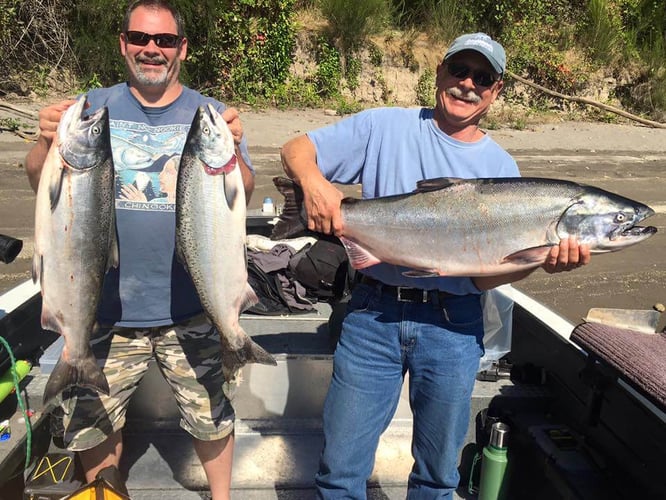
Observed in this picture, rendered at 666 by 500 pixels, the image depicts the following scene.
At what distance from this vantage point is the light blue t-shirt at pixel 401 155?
8.58ft

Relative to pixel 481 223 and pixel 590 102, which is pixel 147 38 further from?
pixel 590 102

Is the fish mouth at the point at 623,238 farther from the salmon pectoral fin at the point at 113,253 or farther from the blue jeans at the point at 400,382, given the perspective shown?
the salmon pectoral fin at the point at 113,253

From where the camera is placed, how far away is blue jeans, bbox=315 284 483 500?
2605 millimetres

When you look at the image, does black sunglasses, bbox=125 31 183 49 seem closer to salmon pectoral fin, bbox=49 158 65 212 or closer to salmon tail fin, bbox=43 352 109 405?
salmon pectoral fin, bbox=49 158 65 212

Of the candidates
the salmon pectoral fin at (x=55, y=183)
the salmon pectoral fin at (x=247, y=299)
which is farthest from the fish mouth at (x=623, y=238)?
the salmon pectoral fin at (x=55, y=183)

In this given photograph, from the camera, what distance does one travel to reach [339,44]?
17.9m

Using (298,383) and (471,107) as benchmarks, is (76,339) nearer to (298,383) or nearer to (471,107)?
(298,383)

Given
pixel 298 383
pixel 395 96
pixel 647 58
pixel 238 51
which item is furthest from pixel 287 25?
pixel 298 383

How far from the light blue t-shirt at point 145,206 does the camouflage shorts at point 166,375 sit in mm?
113

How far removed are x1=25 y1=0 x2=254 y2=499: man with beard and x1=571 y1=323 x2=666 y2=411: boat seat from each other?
6.09ft

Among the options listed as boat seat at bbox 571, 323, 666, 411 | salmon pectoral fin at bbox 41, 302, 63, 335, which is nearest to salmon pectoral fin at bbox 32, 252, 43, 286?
salmon pectoral fin at bbox 41, 302, 63, 335

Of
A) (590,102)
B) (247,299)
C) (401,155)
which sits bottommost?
(247,299)

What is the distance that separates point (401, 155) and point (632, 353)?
4.87 feet

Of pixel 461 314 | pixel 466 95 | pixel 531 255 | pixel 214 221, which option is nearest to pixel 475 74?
pixel 466 95
